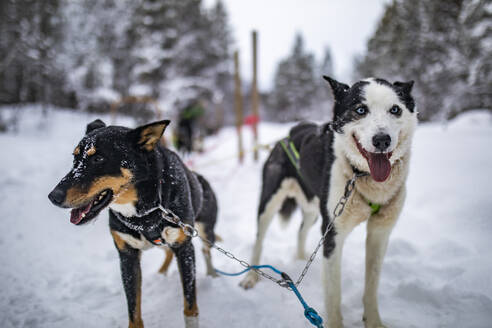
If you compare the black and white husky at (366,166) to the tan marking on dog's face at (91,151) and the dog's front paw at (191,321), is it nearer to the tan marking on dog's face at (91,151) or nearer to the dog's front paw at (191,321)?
the dog's front paw at (191,321)

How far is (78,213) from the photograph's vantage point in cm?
144

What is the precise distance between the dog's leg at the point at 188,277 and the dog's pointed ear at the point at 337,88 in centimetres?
152

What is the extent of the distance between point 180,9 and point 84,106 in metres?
10.4

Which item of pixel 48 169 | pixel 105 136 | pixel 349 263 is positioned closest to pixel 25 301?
pixel 105 136

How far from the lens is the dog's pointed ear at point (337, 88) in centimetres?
179

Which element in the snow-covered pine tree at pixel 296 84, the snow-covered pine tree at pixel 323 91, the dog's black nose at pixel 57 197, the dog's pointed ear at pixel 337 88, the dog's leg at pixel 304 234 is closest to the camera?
the dog's black nose at pixel 57 197

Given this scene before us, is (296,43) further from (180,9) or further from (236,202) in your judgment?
(236,202)

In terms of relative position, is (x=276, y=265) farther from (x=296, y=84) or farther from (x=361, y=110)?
(x=296, y=84)

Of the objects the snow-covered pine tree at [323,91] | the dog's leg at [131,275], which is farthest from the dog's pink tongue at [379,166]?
the snow-covered pine tree at [323,91]

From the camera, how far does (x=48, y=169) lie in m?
5.94

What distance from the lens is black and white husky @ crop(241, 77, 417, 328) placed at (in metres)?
1.56

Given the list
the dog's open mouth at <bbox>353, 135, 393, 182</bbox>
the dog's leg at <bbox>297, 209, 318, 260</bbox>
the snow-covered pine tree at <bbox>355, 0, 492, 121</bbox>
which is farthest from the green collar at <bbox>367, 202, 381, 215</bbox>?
the snow-covered pine tree at <bbox>355, 0, 492, 121</bbox>

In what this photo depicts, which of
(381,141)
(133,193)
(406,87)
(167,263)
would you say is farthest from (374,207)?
(167,263)

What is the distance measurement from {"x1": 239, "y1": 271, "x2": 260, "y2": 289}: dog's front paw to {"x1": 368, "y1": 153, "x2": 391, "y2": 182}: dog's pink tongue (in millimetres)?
1691
